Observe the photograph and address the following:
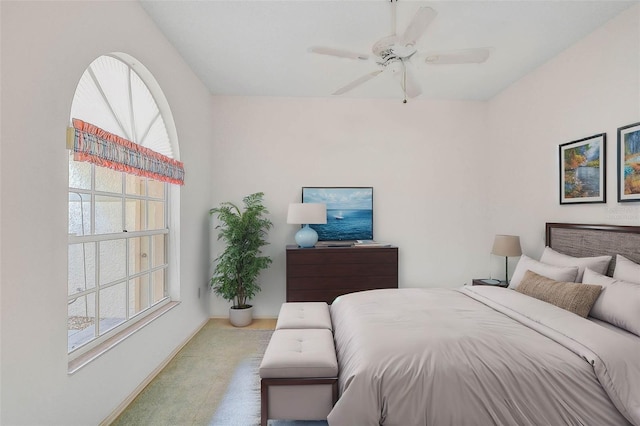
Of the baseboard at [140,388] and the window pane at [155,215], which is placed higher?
the window pane at [155,215]

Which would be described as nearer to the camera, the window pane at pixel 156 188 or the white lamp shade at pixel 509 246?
the window pane at pixel 156 188

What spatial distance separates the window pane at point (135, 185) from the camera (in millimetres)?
2500

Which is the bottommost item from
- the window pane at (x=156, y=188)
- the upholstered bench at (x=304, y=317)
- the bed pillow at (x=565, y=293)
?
the upholstered bench at (x=304, y=317)

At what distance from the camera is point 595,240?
2.64 meters

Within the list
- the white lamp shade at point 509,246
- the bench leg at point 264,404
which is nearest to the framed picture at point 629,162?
the white lamp shade at point 509,246

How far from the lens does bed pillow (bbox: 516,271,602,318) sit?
207cm

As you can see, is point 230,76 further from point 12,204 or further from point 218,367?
point 218,367

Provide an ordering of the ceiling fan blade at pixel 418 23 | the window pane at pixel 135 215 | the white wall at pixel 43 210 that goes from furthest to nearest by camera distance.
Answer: the window pane at pixel 135 215, the ceiling fan blade at pixel 418 23, the white wall at pixel 43 210

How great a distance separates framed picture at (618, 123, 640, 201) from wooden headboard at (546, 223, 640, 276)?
0.87 ft

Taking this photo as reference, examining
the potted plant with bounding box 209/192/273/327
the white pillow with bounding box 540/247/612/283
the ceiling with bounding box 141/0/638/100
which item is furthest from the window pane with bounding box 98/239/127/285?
the white pillow with bounding box 540/247/612/283

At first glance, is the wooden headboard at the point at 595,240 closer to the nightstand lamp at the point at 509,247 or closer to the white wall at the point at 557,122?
the white wall at the point at 557,122

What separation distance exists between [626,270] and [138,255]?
359cm

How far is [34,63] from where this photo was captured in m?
1.45

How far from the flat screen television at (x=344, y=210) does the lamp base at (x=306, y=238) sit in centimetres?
34
